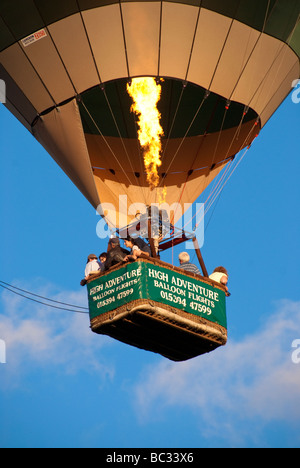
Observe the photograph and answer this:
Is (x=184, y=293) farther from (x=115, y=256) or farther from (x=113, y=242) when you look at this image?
(x=113, y=242)

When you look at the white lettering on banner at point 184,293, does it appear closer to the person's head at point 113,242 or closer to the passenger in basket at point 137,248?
the passenger in basket at point 137,248

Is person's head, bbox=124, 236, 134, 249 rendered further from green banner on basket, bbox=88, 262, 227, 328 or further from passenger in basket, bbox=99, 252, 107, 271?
green banner on basket, bbox=88, 262, 227, 328

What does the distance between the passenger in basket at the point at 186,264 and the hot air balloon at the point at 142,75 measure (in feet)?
0.85

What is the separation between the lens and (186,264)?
17.1m

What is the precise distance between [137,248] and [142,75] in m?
2.42

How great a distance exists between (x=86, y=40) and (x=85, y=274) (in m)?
3.07

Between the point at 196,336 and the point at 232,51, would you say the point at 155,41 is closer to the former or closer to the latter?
the point at 232,51

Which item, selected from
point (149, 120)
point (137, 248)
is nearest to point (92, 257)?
point (137, 248)

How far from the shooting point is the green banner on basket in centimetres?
1623

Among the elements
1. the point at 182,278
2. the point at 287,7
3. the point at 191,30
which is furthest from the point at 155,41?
the point at 182,278

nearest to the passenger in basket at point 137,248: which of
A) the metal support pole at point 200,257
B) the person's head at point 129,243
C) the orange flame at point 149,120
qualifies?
the person's head at point 129,243

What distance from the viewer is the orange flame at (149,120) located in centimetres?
1803

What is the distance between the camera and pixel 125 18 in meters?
17.1

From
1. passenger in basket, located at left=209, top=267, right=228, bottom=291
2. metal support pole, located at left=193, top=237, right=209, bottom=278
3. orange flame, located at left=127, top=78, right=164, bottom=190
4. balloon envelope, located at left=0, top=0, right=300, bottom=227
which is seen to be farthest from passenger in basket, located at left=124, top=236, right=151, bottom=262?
orange flame, located at left=127, top=78, right=164, bottom=190
